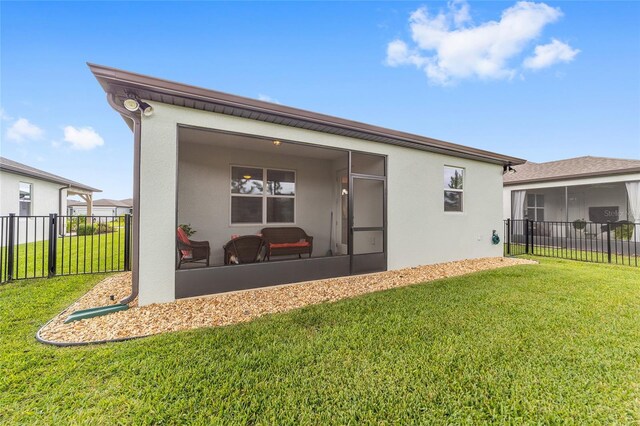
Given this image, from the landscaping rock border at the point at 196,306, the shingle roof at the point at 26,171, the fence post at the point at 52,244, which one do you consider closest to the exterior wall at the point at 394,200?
the landscaping rock border at the point at 196,306

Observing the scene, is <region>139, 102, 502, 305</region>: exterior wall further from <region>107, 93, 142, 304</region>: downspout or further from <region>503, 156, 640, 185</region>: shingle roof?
<region>503, 156, 640, 185</region>: shingle roof

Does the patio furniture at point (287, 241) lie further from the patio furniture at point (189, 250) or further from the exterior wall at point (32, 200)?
the exterior wall at point (32, 200)

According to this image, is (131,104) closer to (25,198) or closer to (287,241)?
(287,241)

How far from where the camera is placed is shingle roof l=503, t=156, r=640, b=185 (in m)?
10.5

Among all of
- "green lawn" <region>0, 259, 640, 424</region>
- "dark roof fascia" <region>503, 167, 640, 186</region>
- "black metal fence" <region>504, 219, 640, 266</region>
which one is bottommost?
"green lawn" <region>0, 259, 640, 424</region>

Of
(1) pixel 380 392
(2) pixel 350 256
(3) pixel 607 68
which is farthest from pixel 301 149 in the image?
(3) pixel 607 68

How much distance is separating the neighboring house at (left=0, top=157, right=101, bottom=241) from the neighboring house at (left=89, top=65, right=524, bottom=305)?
300 inches

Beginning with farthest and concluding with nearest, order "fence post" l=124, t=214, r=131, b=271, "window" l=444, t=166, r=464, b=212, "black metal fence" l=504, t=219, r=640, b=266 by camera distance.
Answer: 1. "black metal fence" l=504, t=219, r=640, b=266
2. "window" l=444, t=166, r=464, b=212
3. "fence post" l=124, t=214, r=131, b=271

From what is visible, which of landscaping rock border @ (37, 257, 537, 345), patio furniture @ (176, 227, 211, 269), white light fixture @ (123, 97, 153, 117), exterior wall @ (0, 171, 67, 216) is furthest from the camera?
exterior wall @ (0, 171, 67, 216)

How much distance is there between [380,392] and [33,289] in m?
6.39

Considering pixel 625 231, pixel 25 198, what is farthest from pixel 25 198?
pixel 625 231

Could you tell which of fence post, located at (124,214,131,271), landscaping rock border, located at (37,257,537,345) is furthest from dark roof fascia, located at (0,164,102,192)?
landscaping rock border, located at (37,257,537,345)

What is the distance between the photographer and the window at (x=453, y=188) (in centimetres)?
791

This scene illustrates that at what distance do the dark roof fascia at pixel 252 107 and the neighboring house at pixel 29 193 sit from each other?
9040 millimetres
